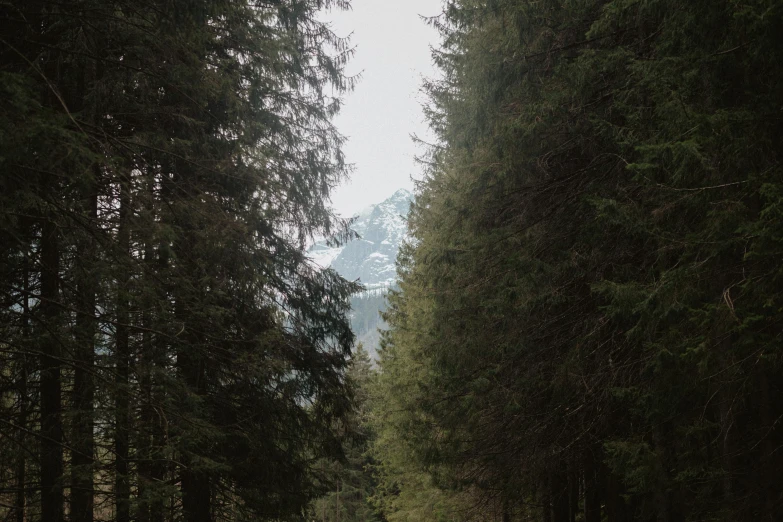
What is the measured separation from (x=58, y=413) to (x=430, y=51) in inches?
374

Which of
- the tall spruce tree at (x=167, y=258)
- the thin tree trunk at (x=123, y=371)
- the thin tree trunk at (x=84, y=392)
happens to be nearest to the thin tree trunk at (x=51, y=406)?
the tall spruce tree at (x=167, y=258)

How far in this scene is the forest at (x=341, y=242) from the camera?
171 inches

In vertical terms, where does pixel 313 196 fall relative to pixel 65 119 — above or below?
above

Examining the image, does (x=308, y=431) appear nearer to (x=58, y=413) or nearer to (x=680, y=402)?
(x=58, y=413)

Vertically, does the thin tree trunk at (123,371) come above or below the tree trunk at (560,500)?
above

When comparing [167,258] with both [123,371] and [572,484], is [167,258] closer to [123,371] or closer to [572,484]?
[123,371]

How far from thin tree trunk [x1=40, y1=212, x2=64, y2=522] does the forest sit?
0.10ft

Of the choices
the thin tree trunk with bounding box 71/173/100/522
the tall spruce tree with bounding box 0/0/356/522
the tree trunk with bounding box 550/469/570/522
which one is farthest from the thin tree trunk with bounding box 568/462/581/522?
the thin tree trunk with bounding box 71/173/100/522

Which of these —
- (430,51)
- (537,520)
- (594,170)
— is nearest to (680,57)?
(594,170)

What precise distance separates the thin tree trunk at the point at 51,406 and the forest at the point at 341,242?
0.03 meters

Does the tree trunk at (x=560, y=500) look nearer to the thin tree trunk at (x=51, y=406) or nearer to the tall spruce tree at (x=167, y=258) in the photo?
the tall spruce tree at (x=167, y=258)

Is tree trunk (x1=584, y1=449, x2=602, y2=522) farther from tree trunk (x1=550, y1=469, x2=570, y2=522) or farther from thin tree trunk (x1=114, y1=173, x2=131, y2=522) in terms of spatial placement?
thin tree trunk (x1=114, y1=173, x2=131, y2=522)

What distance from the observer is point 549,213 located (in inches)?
302

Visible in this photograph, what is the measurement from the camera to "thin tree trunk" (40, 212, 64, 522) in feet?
15.5
